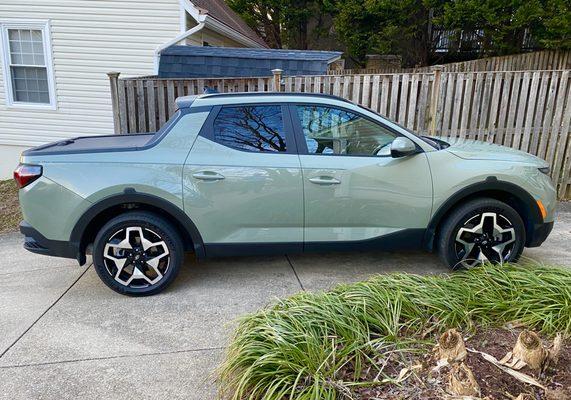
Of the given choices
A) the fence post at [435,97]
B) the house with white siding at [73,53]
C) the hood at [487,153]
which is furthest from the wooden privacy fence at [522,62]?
the hood at [487,153]

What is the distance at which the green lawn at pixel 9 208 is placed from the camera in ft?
22.1

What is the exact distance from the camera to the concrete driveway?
2934mm

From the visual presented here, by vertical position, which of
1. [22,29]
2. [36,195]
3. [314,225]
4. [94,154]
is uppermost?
[22,29]

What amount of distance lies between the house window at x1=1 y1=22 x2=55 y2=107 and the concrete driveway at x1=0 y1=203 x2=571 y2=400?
634 centimetres

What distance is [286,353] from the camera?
2.63m

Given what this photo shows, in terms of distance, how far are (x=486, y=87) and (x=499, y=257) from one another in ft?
11.4

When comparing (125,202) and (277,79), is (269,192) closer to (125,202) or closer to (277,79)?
(125,202)

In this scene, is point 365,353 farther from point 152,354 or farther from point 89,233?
point 89,233

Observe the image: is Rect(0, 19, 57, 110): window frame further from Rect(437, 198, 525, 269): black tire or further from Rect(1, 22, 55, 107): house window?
Rect(437, 198, 525, 269): black tire

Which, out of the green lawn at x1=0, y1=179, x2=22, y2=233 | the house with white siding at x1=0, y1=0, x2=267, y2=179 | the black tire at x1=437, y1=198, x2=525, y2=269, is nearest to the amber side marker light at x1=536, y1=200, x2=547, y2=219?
the black tire at x1=437, y1=198, x2=525, y2=269

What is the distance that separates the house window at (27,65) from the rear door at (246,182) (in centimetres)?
813

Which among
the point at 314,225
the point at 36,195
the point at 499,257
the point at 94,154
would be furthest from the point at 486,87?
the point at 36,195

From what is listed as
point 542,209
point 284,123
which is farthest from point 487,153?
point 284,123

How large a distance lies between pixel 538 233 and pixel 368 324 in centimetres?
238
